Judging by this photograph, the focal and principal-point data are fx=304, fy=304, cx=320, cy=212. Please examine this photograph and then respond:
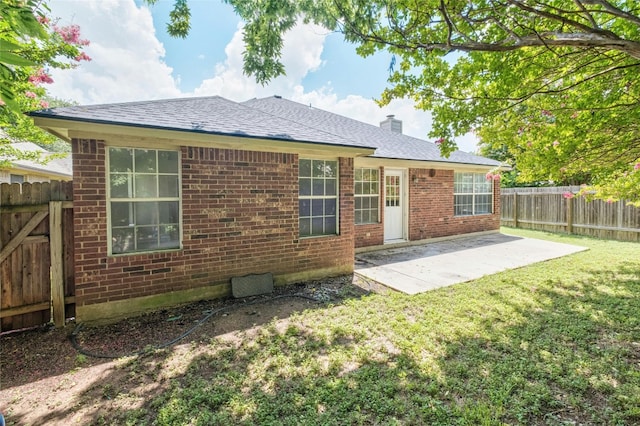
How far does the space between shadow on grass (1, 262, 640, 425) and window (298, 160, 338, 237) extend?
86.5 inches

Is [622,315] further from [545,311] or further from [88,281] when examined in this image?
[88,281]

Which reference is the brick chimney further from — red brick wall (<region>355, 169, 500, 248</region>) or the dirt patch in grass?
the dirt patch in grass

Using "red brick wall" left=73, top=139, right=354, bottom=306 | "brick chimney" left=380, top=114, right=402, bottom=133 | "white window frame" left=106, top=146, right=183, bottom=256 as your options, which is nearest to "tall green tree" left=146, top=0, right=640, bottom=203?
"red brick wall" left=73, top=139, right=354, bottom=306

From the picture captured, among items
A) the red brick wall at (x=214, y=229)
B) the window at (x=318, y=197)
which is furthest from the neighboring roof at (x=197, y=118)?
the window at (x=318, y=197)

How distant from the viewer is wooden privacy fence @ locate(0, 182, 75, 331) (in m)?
4.25

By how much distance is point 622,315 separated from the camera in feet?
15.5

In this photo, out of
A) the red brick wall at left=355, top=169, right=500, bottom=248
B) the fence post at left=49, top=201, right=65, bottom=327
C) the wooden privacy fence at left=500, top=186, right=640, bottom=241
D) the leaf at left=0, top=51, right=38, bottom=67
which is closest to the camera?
the leaf at left=0, top=51, right=38, bottom=67

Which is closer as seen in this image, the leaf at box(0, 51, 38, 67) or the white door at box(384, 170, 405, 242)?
the leaf at box(0, 51, 38, 67)

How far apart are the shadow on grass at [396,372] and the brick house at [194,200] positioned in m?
1.59

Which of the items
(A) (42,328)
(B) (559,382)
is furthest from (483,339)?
(A) (42,328)

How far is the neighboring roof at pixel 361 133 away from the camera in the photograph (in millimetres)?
10414

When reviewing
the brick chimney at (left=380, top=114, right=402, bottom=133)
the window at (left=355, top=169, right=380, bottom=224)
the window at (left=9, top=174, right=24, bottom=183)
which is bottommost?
Answer: the window at (left=355, top=169, right=380, bottom=224)

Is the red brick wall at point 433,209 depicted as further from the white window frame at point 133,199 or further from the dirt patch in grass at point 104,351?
the white window frame at point 133,199

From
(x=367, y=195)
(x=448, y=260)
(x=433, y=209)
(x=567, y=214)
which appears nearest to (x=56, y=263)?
(x=367, y=195)
